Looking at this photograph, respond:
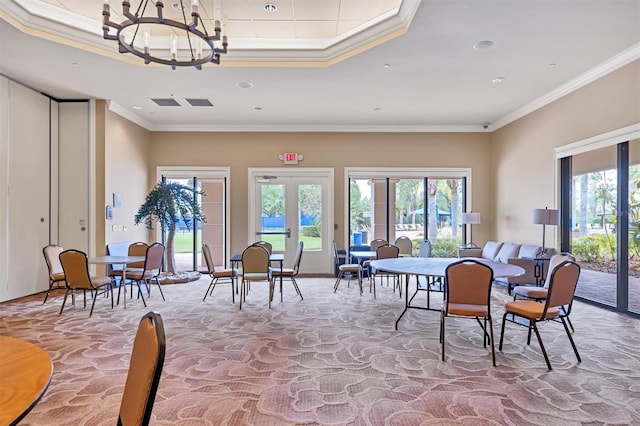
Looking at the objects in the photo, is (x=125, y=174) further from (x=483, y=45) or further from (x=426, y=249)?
(x=483, y=45)

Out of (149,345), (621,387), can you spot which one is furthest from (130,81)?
(621,387)

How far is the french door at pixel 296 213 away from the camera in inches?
342

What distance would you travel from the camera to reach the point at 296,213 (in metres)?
8.70

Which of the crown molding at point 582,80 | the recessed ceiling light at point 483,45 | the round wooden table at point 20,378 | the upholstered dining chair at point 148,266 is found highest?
the recessed ceiling light at point 483,45

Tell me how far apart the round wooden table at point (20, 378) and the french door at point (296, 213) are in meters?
7.11

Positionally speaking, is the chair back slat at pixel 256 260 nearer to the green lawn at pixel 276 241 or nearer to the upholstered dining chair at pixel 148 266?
the upholstered dining chair at pixel 148 266

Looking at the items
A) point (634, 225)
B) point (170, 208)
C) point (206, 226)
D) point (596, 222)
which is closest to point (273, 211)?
point (206, 226)

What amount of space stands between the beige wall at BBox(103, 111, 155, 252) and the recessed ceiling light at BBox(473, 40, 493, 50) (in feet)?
21.8

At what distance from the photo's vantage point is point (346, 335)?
4184 millimetres

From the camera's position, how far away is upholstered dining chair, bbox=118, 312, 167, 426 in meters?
1.20

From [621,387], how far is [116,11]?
6.74 metres

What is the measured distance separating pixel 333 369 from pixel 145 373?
2350 millimetres

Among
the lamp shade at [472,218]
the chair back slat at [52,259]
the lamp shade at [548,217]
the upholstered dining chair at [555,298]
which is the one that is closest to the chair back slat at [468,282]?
the upholstered dining chair at [555,298]

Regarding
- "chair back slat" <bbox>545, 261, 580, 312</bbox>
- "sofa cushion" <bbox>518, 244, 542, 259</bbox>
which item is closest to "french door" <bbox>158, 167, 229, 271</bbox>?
"sofa cushion" <bbox>518, 244, 542, 259</bbox>
